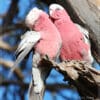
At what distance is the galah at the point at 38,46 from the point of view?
1134 mm

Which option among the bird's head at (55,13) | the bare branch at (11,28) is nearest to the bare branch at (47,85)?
the bare branch at (11,28)

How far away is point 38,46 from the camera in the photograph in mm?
1153

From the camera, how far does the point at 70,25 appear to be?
1.20 meters

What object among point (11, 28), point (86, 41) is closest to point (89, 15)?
point (86, 41)

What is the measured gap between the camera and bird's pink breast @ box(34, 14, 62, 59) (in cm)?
115

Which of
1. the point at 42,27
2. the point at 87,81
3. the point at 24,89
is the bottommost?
the point at 24,89

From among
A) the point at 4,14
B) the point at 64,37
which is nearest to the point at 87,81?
the point at 64,37

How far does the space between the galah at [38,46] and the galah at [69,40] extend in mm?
21

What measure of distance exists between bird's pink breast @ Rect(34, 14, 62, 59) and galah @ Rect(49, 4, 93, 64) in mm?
23

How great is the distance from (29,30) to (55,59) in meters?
0.11

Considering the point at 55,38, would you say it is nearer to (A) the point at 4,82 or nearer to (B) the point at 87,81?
(B) the point at 87,81

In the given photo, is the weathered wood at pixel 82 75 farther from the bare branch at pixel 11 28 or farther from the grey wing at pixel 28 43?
the bare branch at pixel 11 28

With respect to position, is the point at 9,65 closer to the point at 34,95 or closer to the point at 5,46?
the point at 5,46

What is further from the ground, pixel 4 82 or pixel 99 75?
pixel 99 75
